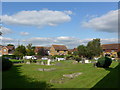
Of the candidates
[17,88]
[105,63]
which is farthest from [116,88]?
[105,63]

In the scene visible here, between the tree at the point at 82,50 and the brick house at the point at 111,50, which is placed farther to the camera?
the brick house at the point at 111,50

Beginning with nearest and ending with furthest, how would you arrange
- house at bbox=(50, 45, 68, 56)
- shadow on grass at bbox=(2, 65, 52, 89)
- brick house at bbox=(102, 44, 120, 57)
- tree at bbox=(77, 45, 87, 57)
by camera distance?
1. shadow on grass at bbox=(2, 65, 52, 89)
2. tree at bbox=(77, 45, 87, 57)
3. brick house at bbox=(102, 44, 120, 57)
4. house at bbox=(50, 45, 68, 56)

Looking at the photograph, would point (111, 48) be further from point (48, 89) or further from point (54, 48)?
point (48, 89)

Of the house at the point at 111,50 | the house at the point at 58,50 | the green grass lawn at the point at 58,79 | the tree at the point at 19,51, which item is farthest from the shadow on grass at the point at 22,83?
the house at the point at 58,50

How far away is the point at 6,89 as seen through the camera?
9.67 metres

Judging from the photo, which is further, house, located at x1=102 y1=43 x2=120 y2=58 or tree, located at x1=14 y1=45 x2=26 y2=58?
house, located at x1=102 y1=43 x2=120 y2=58

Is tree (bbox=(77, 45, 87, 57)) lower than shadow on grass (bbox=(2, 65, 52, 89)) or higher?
higher

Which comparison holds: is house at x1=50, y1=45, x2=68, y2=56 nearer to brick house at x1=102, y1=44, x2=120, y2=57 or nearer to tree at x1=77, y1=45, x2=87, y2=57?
brick house at x1=102, y1=44, x2=120, y2=57

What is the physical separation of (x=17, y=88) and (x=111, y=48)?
244ft

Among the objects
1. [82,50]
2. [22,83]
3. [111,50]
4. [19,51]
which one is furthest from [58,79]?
[111,50]

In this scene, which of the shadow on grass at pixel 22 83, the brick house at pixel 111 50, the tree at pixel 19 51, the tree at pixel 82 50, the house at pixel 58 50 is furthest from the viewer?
the house at pixel 58 50

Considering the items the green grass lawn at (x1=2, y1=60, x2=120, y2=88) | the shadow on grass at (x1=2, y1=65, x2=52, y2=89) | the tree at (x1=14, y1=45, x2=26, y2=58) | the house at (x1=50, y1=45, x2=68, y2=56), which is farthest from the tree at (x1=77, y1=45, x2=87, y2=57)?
the shadow on grass at (x1=2, y1=65, x2=52, y2=89)

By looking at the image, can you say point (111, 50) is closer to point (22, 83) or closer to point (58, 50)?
point (58, 50)

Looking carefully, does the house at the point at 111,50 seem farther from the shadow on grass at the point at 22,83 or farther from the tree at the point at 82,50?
the shadow on grass at the point at 22,83
